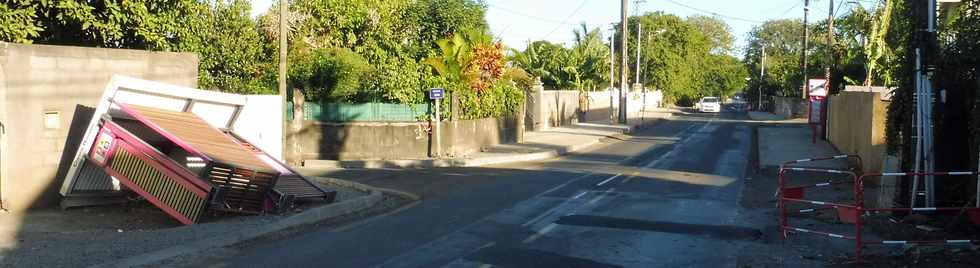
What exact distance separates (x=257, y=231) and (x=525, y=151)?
18.3m

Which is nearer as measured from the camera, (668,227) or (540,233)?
(540,233)

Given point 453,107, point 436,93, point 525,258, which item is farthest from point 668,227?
point 453,107

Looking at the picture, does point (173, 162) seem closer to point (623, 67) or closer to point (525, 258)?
point (525, 258)

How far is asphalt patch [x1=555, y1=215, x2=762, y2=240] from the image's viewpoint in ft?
36.7

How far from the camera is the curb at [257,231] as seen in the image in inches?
352

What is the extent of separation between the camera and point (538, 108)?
41.4 m

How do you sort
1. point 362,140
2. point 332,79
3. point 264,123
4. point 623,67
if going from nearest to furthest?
point 264,123, point 362,140, point 332,79, point 623,67

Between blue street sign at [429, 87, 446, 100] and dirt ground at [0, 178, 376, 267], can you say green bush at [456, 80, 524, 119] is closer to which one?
blue street sign at [429, 87, 446, 100]

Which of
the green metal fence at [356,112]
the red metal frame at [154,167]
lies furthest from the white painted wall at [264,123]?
the red metal frame at [154,167]

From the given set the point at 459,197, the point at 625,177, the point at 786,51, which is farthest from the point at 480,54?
the point at 786,51

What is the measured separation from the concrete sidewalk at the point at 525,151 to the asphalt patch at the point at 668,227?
11.8 metres

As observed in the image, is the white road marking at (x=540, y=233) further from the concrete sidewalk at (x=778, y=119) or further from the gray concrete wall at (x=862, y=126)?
the concrete sidewalk at (x=778, y=119)

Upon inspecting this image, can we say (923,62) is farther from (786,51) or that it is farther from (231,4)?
(786,51)

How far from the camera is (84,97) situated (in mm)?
12703
